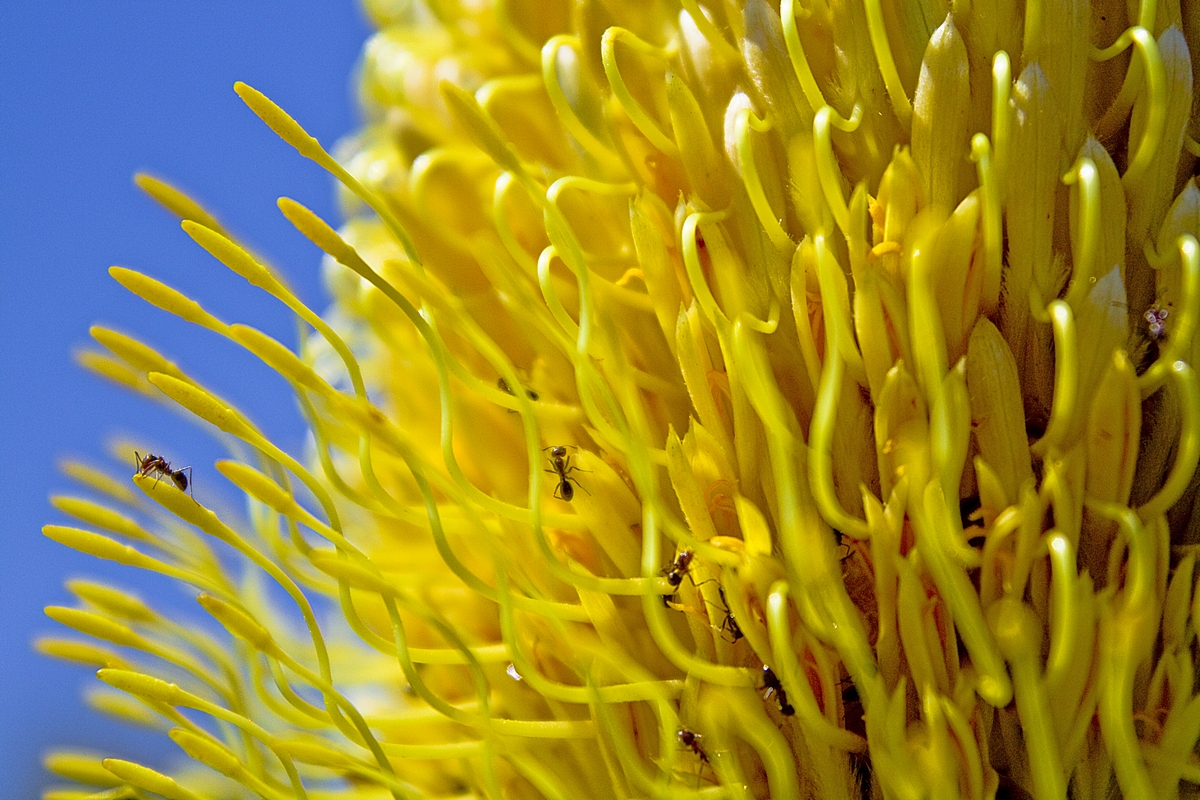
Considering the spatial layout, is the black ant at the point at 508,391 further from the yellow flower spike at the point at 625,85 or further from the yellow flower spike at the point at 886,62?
the yellow flower spike at the point at 886,62

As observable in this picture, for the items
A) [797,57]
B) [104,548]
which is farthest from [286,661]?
[797,57]

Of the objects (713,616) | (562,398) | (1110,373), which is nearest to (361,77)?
(562,398)

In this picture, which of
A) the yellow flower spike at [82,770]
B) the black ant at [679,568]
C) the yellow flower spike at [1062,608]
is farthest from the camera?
the yellow flower spike at [82,770]

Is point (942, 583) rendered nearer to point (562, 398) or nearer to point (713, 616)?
point (713, 616)

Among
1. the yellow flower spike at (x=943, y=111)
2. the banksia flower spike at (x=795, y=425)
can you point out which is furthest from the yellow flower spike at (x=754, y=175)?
the yellow flower spike at (x=943, y=111)

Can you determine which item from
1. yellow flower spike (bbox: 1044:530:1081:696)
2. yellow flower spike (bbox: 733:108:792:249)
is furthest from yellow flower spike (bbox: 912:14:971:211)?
yellow flower spike (bbox: 1044:530:1081:696)

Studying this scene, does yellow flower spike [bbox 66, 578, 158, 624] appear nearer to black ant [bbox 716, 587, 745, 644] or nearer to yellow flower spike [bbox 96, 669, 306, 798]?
yellow flower spike [bbox 96, 669, 306, 798]
